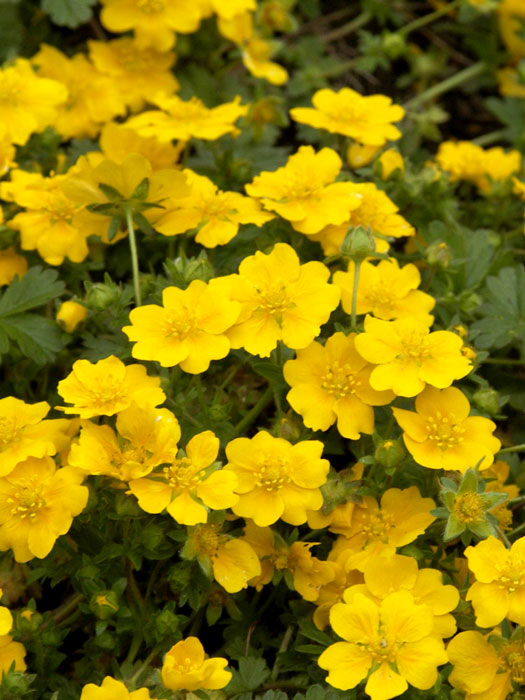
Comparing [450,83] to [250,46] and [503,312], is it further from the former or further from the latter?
[503,312]

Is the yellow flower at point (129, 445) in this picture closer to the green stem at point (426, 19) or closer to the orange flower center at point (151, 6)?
the orange flower center at point (151, 6)

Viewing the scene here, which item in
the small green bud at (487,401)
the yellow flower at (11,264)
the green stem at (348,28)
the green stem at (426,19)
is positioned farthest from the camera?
the green stem at (348,28)

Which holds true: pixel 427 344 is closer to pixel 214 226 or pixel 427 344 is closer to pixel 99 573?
pixel 214 226

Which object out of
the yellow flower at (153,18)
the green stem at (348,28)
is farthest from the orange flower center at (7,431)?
the green stem at (348,28)

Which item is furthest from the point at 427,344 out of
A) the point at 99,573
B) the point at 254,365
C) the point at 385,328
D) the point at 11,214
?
the point at 11,214

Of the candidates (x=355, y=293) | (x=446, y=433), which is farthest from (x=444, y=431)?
(x=355, y=293)

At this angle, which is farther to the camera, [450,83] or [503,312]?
[450,83]

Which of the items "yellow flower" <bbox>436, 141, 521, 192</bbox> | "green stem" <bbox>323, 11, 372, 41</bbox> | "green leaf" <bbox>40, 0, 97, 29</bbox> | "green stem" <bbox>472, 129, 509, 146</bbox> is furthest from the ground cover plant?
"green stem" <bbox>323, 11, 372, 41</bbox>
